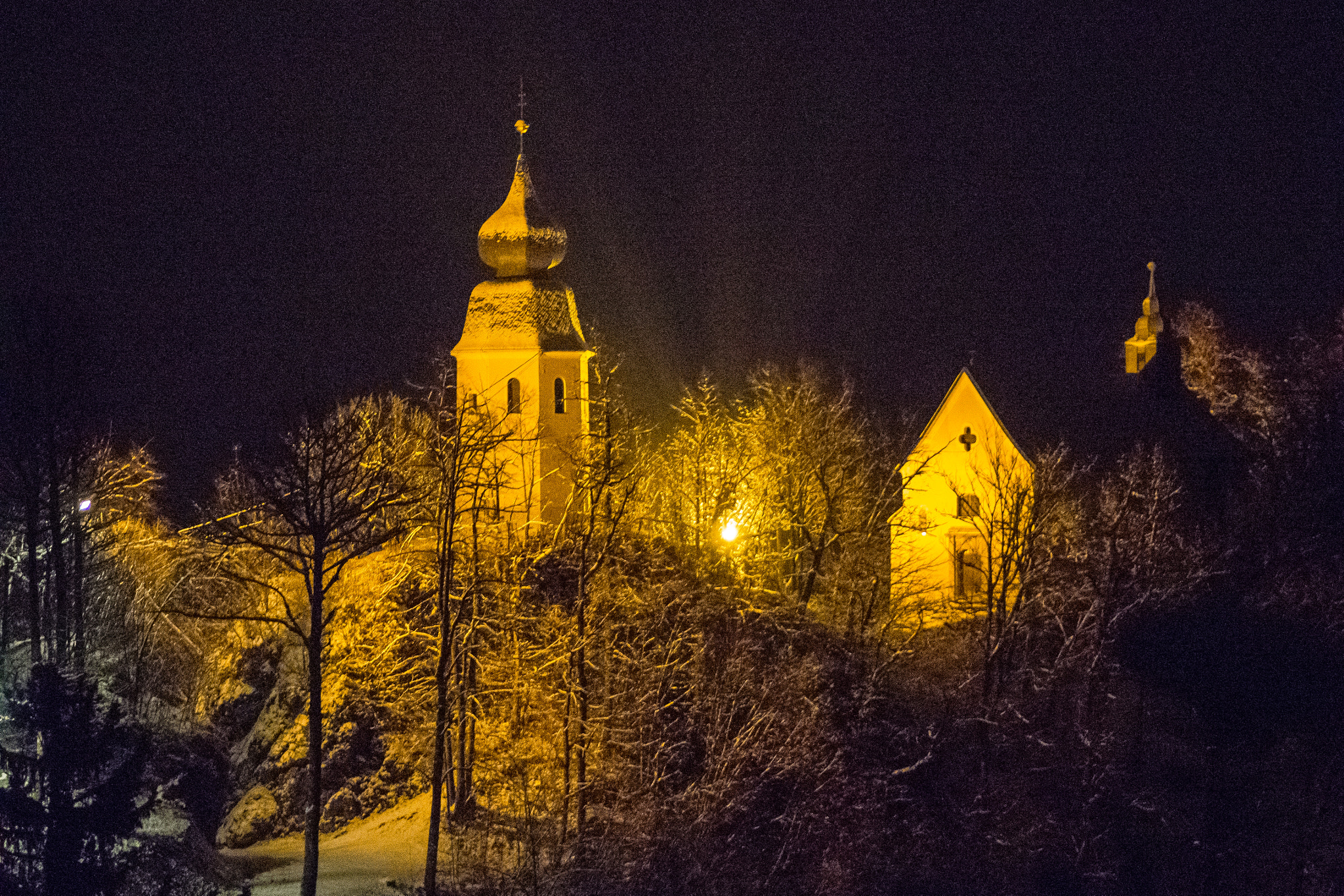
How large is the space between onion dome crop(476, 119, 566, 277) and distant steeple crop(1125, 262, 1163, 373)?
24.1 meters

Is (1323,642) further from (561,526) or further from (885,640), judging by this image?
(561,526)

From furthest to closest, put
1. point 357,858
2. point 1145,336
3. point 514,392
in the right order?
point 1145,336, point 514,392, point 357,858

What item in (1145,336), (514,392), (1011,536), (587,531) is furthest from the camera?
(1145,336)

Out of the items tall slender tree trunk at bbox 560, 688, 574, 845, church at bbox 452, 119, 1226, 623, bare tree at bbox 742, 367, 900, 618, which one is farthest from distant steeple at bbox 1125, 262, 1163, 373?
tall slender tree trunk at bbox 560, 688, 574, 845

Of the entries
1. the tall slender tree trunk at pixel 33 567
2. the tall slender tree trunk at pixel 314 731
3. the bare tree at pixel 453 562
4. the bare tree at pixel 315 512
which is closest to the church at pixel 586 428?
the bare tree at pixel 453 562

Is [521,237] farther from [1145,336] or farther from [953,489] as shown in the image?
[1145,336]

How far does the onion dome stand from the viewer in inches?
1558

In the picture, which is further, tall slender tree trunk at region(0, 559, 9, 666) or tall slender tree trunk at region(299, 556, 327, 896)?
tall slender tree trunk at region(0, 559, 9, 666)

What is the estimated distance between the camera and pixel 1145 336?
56.6 meters

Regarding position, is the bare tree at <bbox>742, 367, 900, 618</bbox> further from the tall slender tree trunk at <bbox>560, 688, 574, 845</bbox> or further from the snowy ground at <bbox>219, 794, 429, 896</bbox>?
the snowy ground at <bbox>219, 794, 429, 896</bbox>

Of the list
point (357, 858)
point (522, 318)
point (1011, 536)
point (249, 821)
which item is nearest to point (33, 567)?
point (249, 821)

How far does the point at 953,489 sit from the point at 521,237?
46.2 ft

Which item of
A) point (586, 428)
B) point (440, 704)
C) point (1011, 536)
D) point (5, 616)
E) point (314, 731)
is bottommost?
point (314, 731)

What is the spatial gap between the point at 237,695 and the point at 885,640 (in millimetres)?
15165
